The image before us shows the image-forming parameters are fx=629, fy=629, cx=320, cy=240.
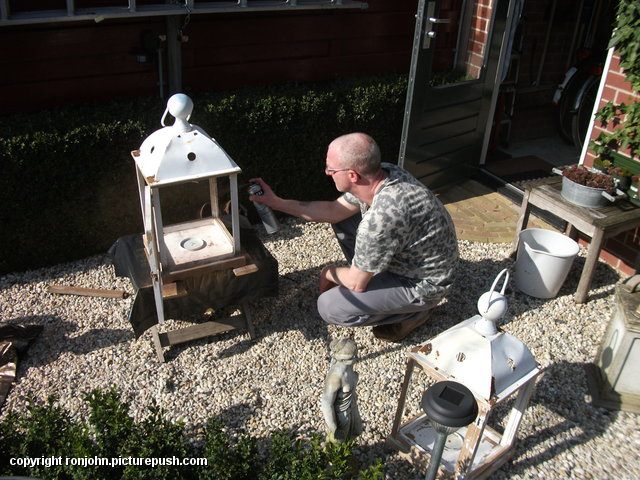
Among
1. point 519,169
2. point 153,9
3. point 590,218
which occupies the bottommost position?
point 519,169

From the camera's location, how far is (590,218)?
4562mm

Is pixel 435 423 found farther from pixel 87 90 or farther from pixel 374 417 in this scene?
pixel 87 90

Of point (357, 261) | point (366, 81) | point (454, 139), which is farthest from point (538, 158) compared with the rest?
point (357, 261)

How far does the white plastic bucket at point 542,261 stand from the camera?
467 cm

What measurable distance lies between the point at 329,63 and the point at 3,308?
11.8 feet

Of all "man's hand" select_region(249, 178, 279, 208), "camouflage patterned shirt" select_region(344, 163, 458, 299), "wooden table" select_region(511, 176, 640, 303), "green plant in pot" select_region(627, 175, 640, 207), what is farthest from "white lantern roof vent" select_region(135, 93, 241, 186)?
"green plant in pot" select_region(627, 175, 640, 207)

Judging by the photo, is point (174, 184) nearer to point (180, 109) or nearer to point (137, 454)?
point (180, 109)

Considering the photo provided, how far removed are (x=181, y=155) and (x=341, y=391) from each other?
1530 mm

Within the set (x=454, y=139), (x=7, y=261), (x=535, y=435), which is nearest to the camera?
(x=535, y=435)

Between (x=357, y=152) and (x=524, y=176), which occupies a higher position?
(x=357, y=152)

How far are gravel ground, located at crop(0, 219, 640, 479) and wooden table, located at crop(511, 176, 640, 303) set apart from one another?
0.31 m

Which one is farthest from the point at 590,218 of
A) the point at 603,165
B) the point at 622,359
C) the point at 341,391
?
the point at 341,391

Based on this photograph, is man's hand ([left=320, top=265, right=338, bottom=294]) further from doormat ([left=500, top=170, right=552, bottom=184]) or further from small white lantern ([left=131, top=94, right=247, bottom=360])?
doormat ([left=500, top=170, right=552, bottom=184])

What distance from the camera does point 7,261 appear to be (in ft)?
15.8
